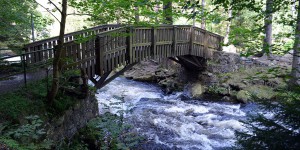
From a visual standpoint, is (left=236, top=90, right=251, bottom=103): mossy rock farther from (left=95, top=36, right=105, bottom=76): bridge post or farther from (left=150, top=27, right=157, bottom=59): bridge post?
(left=95, top=36, right=105, bottom=76): bridge post

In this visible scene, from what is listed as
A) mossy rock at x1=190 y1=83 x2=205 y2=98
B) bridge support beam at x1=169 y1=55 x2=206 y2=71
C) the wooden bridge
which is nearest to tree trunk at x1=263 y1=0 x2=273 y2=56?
the wooden bridge

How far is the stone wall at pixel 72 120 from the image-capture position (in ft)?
17.0

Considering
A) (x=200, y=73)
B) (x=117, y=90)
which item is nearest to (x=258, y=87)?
(x=200, y=73)

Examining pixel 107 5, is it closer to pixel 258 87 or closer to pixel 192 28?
pixel 192 28

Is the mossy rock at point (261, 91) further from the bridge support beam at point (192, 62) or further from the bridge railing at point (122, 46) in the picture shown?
the bridge railing at point (122, 46)

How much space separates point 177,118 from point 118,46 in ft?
12.6

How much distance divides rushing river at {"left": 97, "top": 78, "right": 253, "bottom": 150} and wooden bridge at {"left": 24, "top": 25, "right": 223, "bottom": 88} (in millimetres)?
1383

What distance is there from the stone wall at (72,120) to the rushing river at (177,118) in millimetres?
541

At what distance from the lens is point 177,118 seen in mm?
10266

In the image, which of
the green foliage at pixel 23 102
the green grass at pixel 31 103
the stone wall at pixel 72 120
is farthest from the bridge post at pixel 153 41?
the green foliage at pixel 23 102

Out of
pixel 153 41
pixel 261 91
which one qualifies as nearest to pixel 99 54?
pixel 153 41

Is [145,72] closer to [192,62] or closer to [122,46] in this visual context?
[192,62]

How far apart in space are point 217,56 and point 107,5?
11805 millimetres

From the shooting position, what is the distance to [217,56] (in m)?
15.7
